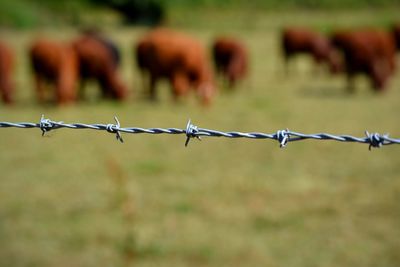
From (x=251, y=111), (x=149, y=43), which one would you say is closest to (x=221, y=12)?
(x=149, y=43)

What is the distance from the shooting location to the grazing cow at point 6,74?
35.9 feet

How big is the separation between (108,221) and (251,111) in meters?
5.62

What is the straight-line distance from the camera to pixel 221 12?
34625mm

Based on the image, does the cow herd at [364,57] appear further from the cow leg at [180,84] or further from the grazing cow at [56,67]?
the grazing cow at [56,67]

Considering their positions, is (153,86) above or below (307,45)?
below

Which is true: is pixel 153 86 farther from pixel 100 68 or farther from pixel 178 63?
pixel 100 68

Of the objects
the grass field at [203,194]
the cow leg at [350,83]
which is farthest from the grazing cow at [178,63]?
the cow leg at [350,83]

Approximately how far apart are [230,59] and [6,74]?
550 centimetres

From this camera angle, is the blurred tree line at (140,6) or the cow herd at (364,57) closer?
the cow herd at (364,57)

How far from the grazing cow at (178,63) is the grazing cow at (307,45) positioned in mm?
5150

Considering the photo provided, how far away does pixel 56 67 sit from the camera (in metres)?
10.8

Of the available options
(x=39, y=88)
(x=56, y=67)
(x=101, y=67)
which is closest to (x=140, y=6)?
(x=101, y=67)

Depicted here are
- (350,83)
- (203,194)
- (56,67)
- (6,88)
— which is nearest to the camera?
(203,194)

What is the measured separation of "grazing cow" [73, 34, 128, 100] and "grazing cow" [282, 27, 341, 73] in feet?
20.9
